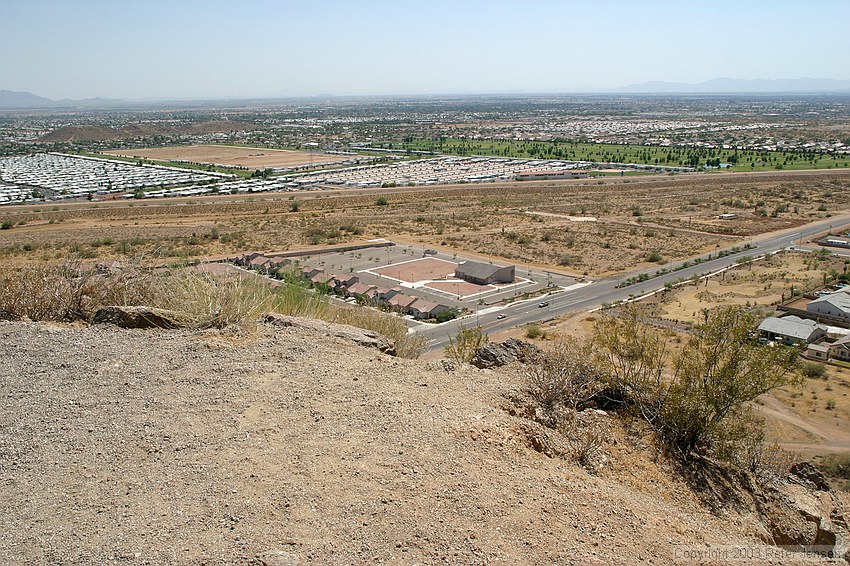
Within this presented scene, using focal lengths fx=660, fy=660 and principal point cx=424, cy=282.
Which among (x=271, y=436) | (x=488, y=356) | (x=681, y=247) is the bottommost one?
(x=681, y=247)

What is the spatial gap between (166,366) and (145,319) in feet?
6.50

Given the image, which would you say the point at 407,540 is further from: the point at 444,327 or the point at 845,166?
the point at 845,166

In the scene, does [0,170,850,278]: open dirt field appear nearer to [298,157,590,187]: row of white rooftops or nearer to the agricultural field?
[298,157,590,187]: row of white rooftops

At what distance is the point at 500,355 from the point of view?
35.6 feet

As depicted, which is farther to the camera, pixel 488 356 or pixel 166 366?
pixel 488 356

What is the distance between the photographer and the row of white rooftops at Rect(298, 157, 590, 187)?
87.6m

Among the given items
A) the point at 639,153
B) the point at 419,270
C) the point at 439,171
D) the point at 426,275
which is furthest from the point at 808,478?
the point at 639,153

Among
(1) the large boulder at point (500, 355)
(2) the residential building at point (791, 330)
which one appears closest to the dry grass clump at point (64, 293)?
(1) the large boulder at point (500, 355)

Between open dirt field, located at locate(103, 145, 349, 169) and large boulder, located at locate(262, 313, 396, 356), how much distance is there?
3786 inches

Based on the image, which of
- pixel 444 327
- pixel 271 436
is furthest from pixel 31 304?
pixel 444 327

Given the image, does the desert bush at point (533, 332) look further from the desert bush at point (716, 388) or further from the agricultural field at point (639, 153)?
the agricultural field at point (639, 153)

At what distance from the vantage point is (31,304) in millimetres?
10391

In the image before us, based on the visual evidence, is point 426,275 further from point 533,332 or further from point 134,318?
point 134,318

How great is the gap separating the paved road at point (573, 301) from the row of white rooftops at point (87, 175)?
63.5 metres
